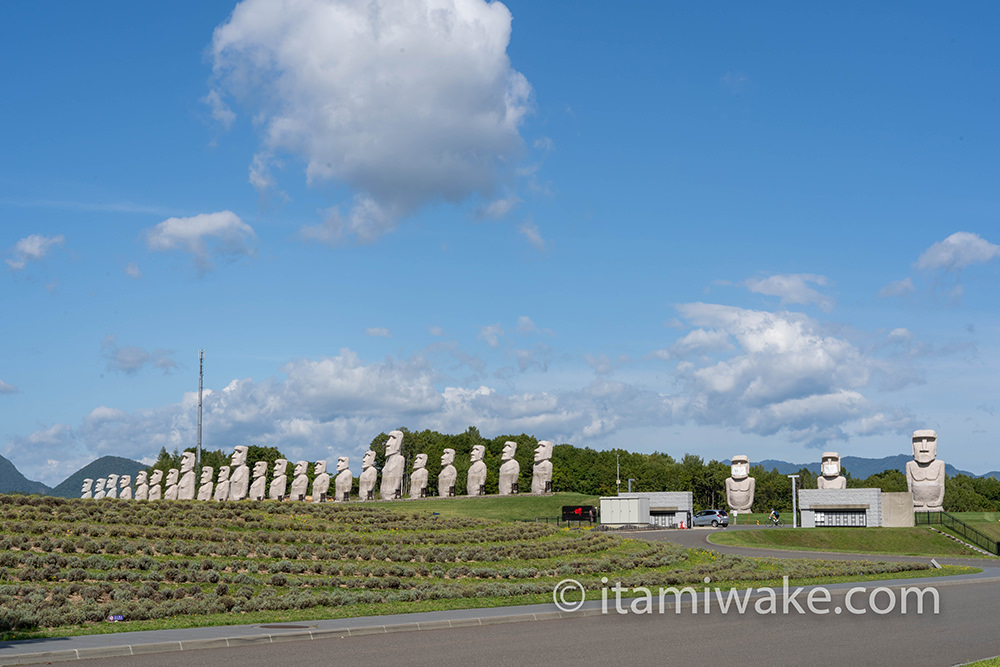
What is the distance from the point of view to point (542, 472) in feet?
197

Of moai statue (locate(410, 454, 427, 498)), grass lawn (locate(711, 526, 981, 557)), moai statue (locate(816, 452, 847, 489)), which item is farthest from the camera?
moai statue (locate(410, 454, 427, 498))

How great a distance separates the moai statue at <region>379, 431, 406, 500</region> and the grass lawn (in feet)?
90.6

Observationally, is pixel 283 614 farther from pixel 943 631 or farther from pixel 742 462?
pixel 742 462

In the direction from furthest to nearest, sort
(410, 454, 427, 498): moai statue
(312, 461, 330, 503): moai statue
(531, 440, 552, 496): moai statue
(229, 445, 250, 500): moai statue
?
(229, 445, 250, 500): moai statue < (312, 461, 330, 503): moai statue < (410, 454, 427, 498): moai statue < (531, 440, 552, 496): moai statue

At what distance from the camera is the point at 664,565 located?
28.3 m

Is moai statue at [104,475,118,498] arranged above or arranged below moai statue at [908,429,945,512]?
below

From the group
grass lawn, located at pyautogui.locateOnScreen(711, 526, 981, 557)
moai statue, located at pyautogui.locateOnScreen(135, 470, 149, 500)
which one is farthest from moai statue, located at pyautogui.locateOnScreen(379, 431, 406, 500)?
moai statue, located at pyautogui.locateOnScreen(135, 470, 149, 500)

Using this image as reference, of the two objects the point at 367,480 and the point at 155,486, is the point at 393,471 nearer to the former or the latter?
the point at 367,480

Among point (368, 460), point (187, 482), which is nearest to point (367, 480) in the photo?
point (368, 460)

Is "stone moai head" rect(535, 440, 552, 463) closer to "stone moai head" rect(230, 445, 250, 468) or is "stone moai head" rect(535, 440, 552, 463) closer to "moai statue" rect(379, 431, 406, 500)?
"moai statue" rect(379, 431, 406, 500)

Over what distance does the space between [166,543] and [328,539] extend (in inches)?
231

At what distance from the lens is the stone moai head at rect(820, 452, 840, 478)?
2149 inches

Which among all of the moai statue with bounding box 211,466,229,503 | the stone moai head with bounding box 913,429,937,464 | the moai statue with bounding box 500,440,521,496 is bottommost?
the moai statue with bounding box 211,466,229,503

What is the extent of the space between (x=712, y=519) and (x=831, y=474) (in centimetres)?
795
